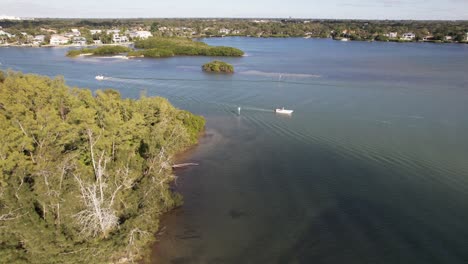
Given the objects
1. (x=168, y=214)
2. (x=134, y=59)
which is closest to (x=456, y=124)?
(x=168, y=214)

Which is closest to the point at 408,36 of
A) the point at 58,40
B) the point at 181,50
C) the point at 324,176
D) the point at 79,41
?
the point at 181,50

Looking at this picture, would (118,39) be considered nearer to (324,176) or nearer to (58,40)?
(58,40)

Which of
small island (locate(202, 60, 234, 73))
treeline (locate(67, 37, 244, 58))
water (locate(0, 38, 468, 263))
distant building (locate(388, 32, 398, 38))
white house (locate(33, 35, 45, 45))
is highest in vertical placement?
distant building (locate(388, 32, 398, 38))

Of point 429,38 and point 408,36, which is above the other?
point 408,36

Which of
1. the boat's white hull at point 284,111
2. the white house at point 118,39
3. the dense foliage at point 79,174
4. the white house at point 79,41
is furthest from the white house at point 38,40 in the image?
the boat's white hull at point 284,111

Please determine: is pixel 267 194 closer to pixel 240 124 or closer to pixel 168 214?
pixel 168 214

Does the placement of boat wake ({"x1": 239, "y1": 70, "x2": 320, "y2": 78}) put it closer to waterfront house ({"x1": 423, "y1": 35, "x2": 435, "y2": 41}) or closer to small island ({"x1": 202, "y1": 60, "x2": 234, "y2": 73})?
small island ({"x1": 202, "y1": 60, "x2": 234, "y2": 73})

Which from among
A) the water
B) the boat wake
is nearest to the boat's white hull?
the water
